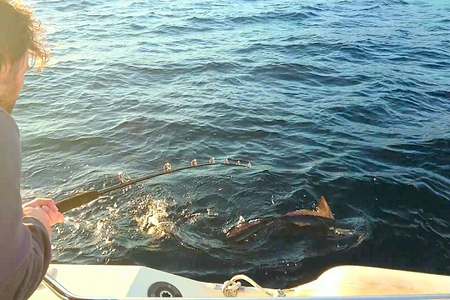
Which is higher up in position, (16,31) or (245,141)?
(16,31)

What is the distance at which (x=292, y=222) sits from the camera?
7055mm

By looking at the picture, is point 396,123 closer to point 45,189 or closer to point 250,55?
point 250,55

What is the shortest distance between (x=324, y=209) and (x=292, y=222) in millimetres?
492

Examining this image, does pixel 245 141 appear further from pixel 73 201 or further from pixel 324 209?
pixel 73 201

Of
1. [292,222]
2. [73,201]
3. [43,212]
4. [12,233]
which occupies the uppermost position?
[12,233]

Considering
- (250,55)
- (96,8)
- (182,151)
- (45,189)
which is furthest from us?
(96,8)

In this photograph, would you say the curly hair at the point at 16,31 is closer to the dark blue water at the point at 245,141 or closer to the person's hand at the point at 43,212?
the person's hand at the point at 43,212

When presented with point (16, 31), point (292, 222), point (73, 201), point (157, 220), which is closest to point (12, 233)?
point (16, 31)

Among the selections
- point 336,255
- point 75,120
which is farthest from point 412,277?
point 75,120

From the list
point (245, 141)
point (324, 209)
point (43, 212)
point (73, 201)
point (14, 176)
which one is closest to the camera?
point (14, 176)

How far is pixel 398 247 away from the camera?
22.2 feet

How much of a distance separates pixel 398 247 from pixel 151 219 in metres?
3.31

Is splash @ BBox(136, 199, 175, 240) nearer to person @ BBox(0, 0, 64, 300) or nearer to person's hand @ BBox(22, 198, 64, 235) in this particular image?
person's hand @ BBox(22, 198, 64, 235)

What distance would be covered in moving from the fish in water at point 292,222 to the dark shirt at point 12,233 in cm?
498
